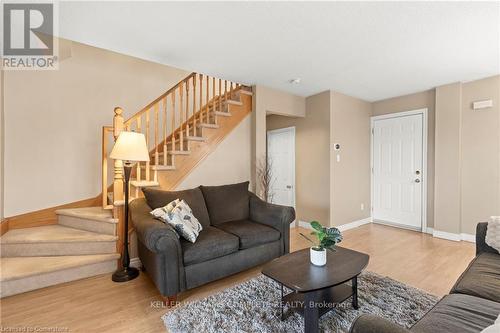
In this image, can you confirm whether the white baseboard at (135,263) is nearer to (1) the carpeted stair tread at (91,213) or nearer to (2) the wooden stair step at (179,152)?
(1) the carpeted stair tread at (91,213)

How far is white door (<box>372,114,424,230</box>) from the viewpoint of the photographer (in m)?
4.13

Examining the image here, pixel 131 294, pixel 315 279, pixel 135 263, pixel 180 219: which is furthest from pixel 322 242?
pixel 135 263

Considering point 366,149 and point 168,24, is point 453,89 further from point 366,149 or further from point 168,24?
point 168,24

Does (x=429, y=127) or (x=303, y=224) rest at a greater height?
(x=429, y=127)

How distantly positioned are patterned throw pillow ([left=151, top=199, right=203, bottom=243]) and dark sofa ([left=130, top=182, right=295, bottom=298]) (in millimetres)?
65

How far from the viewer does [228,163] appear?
3660 millimetres

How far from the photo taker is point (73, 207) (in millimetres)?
3344

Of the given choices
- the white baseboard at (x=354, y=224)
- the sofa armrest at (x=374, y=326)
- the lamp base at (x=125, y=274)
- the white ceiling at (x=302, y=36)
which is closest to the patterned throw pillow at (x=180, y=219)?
the lamp base at (x=125, y=274)

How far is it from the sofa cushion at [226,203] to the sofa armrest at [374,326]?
2135 mm

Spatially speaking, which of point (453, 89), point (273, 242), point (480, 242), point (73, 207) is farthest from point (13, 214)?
point (453, 89)

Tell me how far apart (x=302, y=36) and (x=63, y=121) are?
3.35 meters

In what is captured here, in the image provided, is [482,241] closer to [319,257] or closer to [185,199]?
[319,257]

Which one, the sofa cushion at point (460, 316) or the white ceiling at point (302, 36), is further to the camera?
the white ceiling at point (302, 36)

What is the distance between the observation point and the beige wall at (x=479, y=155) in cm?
337
